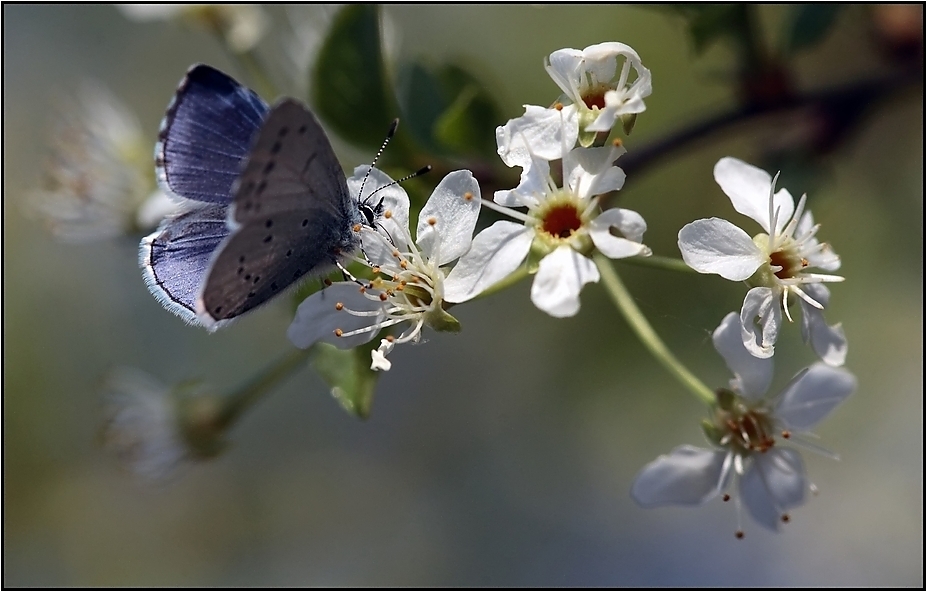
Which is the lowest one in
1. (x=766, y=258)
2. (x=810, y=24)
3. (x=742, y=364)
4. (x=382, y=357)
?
(x=382, y=357)

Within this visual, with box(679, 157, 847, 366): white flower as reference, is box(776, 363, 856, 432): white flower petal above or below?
below

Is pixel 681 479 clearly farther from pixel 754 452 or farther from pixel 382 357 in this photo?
pixel 382 357

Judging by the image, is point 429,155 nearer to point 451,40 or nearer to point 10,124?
point 451,40

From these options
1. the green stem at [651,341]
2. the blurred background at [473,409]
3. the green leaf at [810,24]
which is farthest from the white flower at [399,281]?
the blurred background at [473,409]

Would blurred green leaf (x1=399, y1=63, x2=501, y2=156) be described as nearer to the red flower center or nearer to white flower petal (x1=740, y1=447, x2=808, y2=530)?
the red flower center

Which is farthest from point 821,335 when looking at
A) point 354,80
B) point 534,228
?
point 354,80

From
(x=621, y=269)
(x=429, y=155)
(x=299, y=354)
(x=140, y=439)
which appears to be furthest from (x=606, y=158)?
(x=140, y=439)

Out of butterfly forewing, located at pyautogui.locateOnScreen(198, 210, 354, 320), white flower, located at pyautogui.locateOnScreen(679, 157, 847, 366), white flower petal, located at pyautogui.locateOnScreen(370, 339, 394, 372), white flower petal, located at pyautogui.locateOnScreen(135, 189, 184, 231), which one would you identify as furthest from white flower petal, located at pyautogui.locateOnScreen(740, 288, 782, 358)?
white flower petal, located at pyautogui.locateOnScreen(135, 189, 184, 231)
